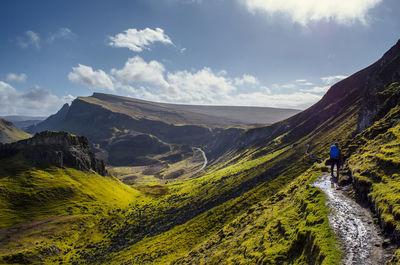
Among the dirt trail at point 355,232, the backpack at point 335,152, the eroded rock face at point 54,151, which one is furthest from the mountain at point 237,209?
the eroded rock face at point 54,151

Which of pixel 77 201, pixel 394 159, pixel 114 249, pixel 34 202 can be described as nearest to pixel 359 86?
pixel 394 159

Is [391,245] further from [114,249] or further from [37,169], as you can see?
[37,169]

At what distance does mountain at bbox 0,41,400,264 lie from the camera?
22938 millimetres

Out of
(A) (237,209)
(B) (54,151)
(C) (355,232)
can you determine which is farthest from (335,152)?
(B) (54,151)

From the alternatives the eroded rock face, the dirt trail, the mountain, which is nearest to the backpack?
the mountain

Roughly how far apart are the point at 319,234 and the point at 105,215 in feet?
351

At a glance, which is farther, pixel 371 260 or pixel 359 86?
pixel 359 86

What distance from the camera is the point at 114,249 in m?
75.3

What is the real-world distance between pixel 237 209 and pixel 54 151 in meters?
122

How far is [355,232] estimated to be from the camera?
749 inches

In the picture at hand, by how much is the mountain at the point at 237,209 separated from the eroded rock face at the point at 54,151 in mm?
7216

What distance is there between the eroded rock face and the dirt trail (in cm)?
14632

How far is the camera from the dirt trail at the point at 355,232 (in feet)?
52.7

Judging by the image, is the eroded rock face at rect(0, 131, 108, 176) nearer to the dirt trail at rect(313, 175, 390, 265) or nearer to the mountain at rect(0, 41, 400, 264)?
the mountain at rect(0, 41, 400, 264)
